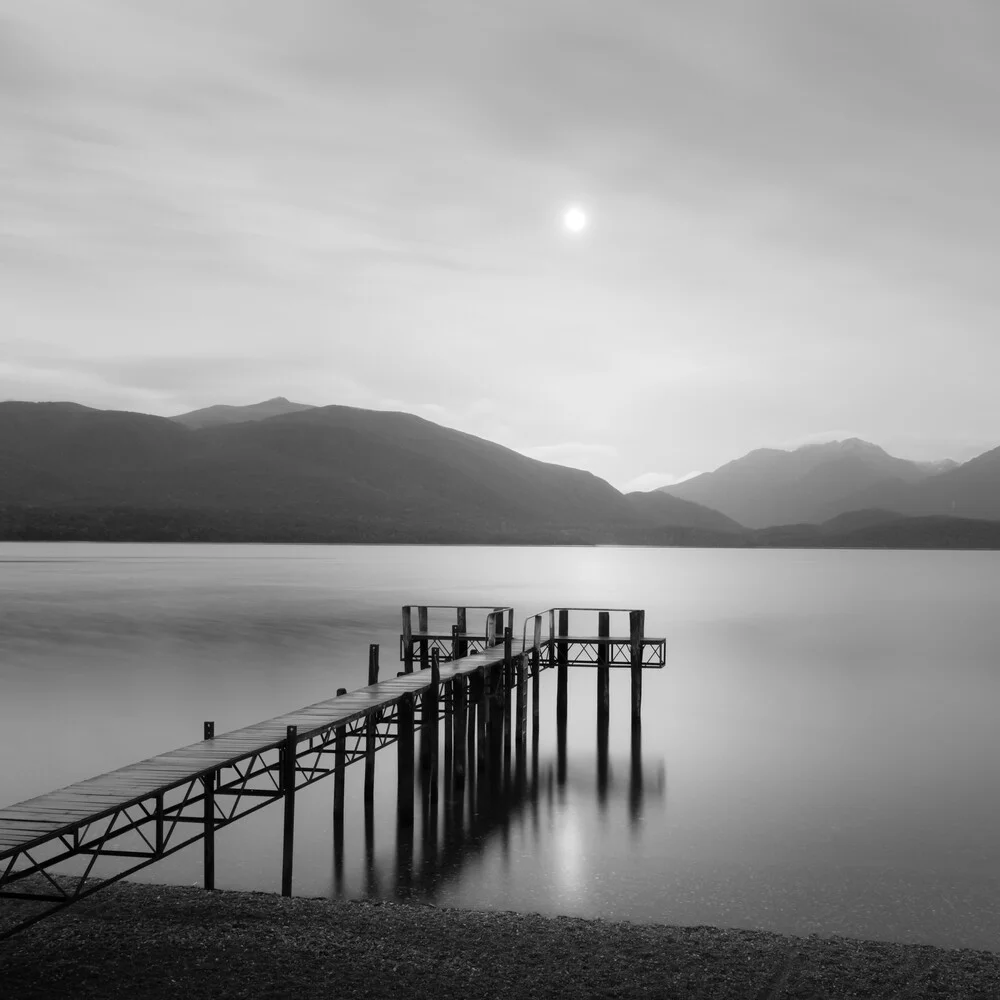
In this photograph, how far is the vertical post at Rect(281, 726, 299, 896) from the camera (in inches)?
642

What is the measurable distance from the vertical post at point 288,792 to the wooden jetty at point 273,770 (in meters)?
0.02

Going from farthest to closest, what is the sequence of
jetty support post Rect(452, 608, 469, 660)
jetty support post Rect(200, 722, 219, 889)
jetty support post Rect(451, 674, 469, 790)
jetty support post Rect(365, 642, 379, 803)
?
1. jetty support post Rect(452, 608, 469, 660)
2. jetty support post Rect(451, 674, 469, 790)
3. jetty support post Rect(365, 642, 379, 803)
4. jetty support post Rect(200, 722, 219, 889)

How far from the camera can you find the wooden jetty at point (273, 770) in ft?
41.5

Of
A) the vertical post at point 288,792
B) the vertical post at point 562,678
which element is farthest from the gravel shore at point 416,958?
the vertical post at point 562,678

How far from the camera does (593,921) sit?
14367mm

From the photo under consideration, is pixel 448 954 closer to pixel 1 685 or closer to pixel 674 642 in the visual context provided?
pixel 1 685

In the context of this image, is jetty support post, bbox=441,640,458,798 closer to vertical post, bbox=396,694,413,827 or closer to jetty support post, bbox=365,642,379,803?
vertical post, bbox=396,694,413,827

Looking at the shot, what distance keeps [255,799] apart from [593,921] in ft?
33.7

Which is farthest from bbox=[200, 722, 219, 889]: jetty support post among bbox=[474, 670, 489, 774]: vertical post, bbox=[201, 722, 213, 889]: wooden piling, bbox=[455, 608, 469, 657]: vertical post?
bbox=[455, 608, 469, 657]: vertical post

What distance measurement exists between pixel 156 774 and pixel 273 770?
7.08 m

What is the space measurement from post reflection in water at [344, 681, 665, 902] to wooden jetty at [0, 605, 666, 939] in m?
0.15

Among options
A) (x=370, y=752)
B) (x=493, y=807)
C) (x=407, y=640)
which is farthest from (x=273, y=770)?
(x=407, y=640)

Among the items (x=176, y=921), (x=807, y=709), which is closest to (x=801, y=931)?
(x=176, y=921)

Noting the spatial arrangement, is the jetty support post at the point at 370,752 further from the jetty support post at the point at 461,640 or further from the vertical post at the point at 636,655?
the vertical post at the point at 636,655
